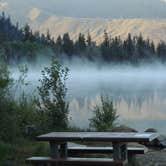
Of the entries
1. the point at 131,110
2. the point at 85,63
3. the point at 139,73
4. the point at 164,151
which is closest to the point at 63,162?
the point at 164,151

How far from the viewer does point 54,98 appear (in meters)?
14.1

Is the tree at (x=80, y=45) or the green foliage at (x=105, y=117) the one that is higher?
the tree at (x=80, y=45)

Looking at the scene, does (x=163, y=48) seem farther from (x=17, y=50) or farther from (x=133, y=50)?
(x=17, y=50)

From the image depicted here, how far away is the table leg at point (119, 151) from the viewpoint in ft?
28.6

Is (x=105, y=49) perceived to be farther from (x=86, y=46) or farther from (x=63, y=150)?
(x=63, y=150)

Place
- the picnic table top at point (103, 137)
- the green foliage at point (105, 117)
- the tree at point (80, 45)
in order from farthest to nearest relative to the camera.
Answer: the tree at point (80, 45) → the green foliage at point (105, 117) → the picnic table top at point (103, 137)

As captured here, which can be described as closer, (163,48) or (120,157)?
(120,157)

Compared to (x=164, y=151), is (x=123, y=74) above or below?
above

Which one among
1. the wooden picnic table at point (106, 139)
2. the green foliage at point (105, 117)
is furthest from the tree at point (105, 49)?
the wooden picnic table at point (106, 139)

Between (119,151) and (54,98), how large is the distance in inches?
218

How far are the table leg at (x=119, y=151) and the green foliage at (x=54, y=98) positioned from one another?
428 cm

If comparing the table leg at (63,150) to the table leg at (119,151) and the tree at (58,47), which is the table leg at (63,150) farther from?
the tree at (58,47)

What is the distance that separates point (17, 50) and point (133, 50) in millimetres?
45846

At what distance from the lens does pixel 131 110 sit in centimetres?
3247
